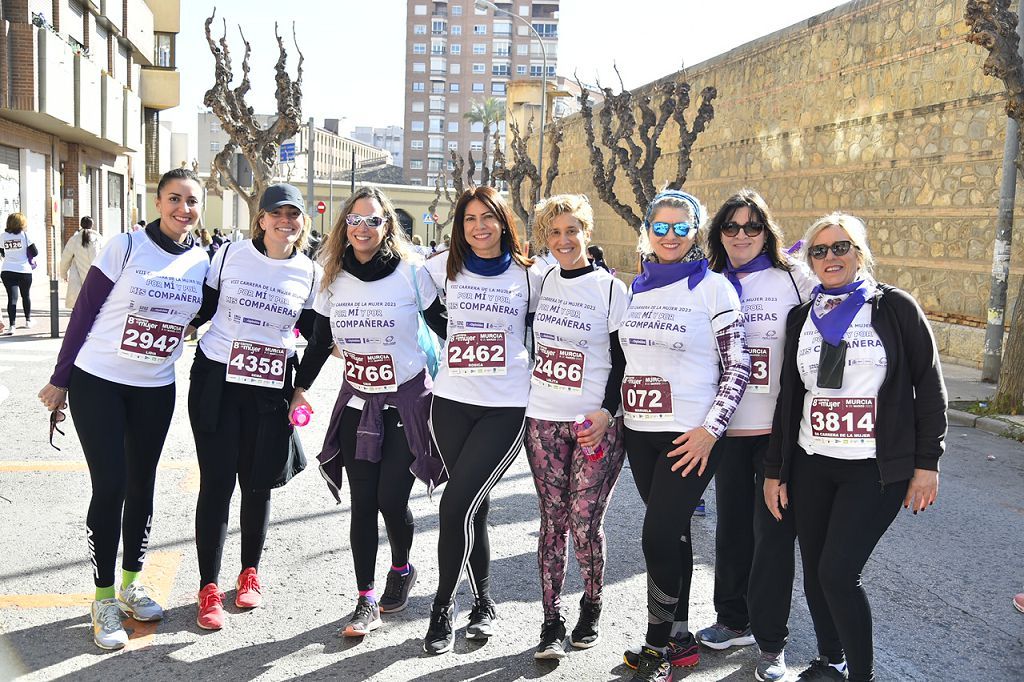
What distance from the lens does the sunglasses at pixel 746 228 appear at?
13.4 feet

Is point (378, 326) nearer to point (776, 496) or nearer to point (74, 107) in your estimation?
point (776, 496)

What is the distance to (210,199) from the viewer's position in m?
70.0

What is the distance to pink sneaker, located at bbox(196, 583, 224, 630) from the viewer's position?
169 inches

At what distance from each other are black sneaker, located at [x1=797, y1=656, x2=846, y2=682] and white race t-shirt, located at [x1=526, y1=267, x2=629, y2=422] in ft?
4.29

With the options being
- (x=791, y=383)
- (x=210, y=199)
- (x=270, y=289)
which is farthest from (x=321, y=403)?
(x=210, y=199)

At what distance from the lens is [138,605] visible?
4.35 meters

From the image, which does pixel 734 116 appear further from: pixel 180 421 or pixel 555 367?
pixel 555 367

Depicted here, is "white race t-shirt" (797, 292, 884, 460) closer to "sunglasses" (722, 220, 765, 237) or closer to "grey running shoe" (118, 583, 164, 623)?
"sunglasses" (722, 220, 765, 237)

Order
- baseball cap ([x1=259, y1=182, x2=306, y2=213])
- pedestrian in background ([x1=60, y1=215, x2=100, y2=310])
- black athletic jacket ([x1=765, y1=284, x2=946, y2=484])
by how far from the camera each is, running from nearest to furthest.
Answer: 1. black athletic jacket ([x1=765, y1=284, x2=946, y2=484])
2. baseball cap ([x1=259, y1=182, x2=306, y2=213])
3. pedestrian in background ([x1=60, y1=215, x2=100, y2=310])

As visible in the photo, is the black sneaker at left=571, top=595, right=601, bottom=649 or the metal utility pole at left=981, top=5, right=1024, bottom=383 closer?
the black sneaker at left=571, top=595, right=601, bottom=649

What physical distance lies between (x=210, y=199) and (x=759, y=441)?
232 ft

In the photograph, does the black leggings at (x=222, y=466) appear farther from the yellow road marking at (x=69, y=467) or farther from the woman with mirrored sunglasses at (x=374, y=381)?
the yellow road marking at (x=69, y=467)

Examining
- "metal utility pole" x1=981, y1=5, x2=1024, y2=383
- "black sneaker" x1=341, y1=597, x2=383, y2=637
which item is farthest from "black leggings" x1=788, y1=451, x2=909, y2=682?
"metal utility pole" x1=981, y1=5, x2=1024, y2=383

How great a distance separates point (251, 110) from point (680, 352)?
21.8m
